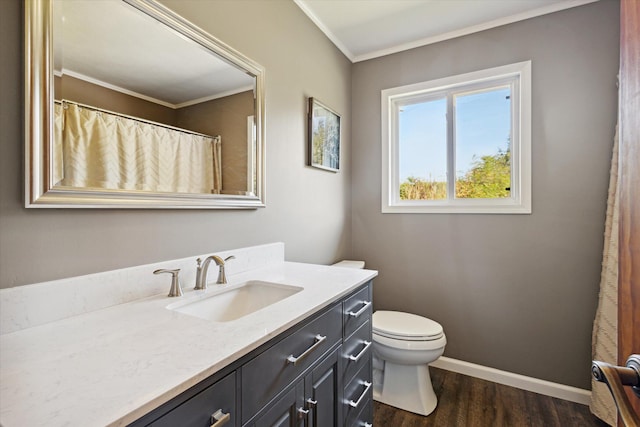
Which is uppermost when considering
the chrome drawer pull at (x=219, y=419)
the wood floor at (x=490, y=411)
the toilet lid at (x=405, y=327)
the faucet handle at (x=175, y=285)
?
the faucet handle at (x=175, y=285)

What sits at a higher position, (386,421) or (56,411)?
(56,411)

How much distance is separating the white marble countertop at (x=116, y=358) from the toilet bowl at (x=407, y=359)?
1.03 metres

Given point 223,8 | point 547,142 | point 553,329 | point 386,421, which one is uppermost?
point 223,8

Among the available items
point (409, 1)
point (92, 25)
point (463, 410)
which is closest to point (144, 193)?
point (92, 25)

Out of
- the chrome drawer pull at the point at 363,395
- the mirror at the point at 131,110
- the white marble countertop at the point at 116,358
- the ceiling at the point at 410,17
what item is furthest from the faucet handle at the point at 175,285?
the ceiling at the point at 410,17

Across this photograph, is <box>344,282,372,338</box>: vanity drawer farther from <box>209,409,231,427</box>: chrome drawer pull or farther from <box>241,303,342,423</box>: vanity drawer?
<box>209,409,231,427</box>: chrome drawer pull

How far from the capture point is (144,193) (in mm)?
1075

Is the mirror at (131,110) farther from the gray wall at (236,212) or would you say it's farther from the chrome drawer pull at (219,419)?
the chrome drawer pull at (219,419)

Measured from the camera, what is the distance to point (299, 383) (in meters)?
0.95

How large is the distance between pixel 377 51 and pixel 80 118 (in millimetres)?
2306

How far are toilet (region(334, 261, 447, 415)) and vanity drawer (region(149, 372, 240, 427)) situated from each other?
4.38 ft

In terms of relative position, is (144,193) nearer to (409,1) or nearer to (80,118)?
(80,118)

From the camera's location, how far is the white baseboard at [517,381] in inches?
76.1

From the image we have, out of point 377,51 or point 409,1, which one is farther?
point 377,51
